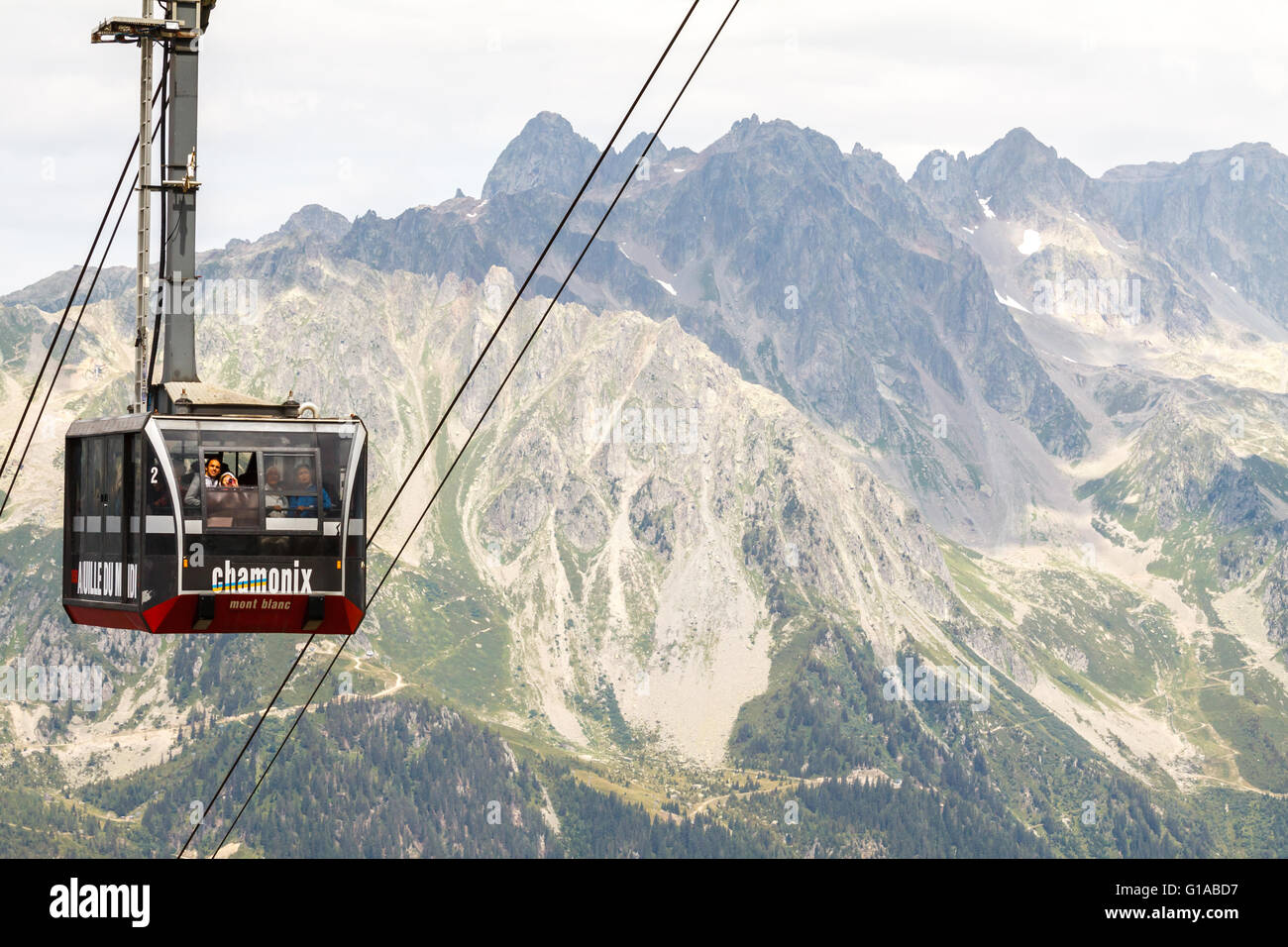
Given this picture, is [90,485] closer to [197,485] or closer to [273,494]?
[197,485]

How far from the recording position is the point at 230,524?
42500mm

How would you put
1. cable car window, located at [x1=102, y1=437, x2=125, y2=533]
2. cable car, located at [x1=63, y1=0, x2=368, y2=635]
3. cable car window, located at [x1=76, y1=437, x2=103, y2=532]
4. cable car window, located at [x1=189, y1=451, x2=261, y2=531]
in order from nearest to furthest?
1. cable car, located at [x1=63, y1=0, x2=368, y2=635]
2. cable car window, located at [x1=189, y1=451, x2=261, y2=531]
3. cable car window, located at [x1=102, y1=437, x2=125, y2=533]
4. cable car window, located at [x1=76, y1=437, x2=103, y2=532]

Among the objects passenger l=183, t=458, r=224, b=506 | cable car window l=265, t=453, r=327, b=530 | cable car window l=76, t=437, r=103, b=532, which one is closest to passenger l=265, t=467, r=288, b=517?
cable car window l=265, t=453, r=327, b=530

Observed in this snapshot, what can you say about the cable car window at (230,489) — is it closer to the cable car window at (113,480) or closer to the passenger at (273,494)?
the passenger at (273,494)

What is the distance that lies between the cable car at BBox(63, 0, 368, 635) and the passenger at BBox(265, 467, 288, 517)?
0.03m

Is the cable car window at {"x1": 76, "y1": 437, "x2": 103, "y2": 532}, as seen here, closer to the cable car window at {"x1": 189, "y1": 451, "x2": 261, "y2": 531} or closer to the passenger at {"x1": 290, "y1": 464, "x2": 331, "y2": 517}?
the cable car window at {"x1": 189, "y1": 451, "x2": 261, "y2": 531}

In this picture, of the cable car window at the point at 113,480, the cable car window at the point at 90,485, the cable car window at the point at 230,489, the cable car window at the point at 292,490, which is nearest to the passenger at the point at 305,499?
the cable car window at the point at 292,490

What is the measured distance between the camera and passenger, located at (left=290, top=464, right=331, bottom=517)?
43.1 metres

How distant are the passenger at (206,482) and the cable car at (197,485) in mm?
33
